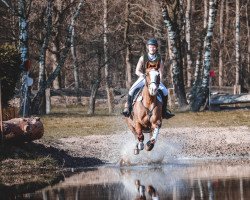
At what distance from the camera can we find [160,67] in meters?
20.2

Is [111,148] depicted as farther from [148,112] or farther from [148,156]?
[148,112]

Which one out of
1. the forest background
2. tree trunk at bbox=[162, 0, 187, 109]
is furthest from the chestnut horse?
tree trunk at bbox=[162, 0, 187, 109]

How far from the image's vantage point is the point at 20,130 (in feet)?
68.3

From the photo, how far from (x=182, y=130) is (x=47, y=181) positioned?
958cm

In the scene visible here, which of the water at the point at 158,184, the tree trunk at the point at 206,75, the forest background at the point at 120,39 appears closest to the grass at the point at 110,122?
the forest background at the point at 120,39

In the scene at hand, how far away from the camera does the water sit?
1374cm

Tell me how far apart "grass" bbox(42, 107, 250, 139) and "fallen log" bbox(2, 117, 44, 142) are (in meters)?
4.20

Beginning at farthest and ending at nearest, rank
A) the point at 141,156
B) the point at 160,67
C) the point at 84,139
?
the point at 84,139
the point at 141,156
the point at 160,67

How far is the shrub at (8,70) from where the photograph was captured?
27672 mm

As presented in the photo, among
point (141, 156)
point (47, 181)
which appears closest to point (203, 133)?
point (141, 156)

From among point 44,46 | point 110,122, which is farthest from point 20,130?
point 44,46

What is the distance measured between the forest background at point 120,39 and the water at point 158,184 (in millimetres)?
11974

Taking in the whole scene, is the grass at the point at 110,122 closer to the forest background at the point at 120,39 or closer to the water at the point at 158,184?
the forest background at the point at 120,39

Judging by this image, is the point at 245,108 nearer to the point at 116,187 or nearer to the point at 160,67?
the point at 160,67
